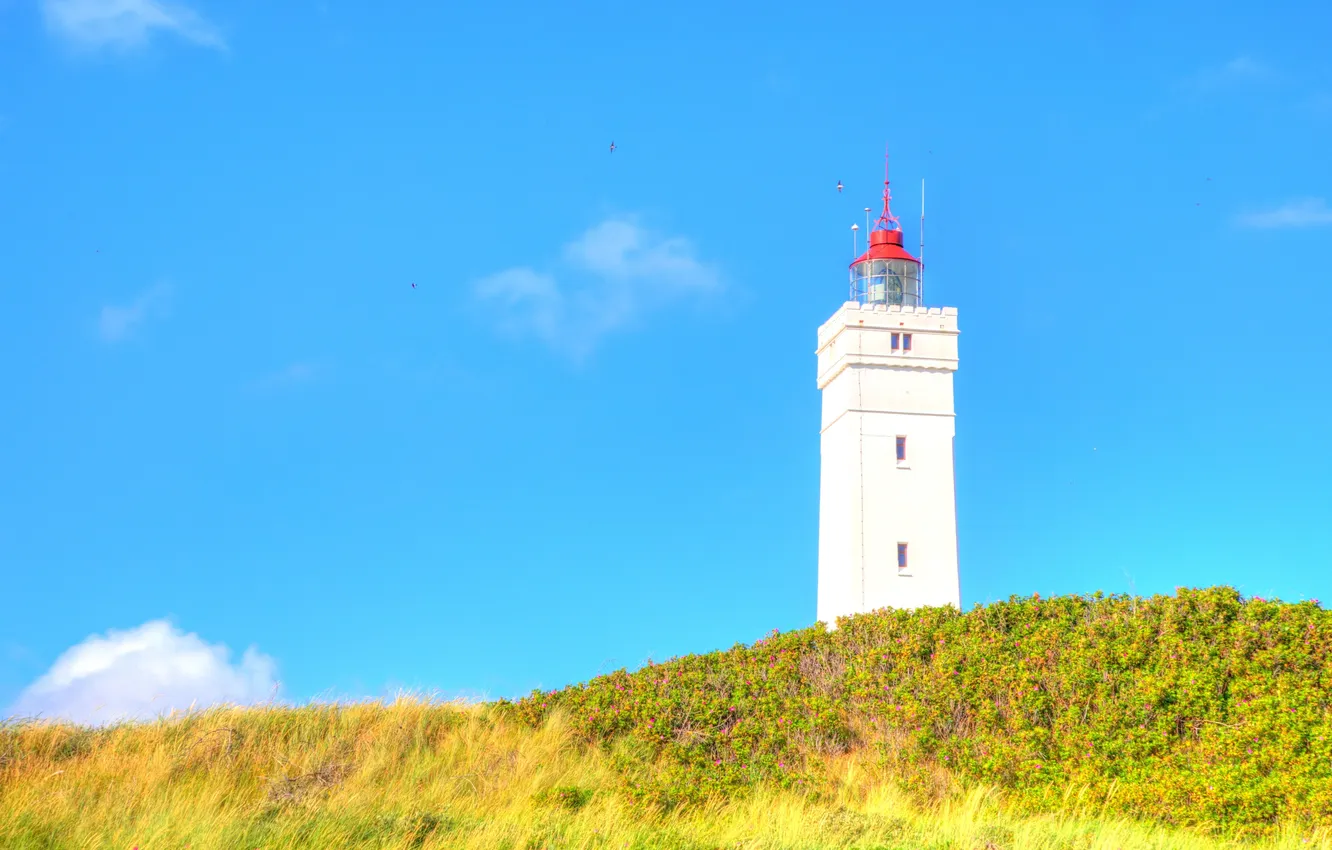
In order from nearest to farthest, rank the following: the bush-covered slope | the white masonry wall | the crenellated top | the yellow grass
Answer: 1. the yellow grass
2. the bush-covered slope
3. the white masonry wall
4. the crenellated top

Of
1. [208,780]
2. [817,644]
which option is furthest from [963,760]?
[208,780]

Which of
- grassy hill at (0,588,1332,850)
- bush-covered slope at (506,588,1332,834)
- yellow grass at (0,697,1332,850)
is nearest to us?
yellow grass at (0,697,1332,850)

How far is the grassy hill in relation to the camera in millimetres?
10086

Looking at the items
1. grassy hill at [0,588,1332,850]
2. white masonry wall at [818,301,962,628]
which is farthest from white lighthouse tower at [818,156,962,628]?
grassy hill at [0,588,1332,850]

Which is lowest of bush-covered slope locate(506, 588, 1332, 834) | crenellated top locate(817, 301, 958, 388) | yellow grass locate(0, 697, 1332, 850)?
yellow grass locate(0, 697, 1332, 850)

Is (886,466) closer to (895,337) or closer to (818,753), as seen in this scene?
(895,337)

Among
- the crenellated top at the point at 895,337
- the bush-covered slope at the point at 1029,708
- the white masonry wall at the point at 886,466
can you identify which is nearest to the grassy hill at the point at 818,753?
the bush-covered slope at the point at 1029,708

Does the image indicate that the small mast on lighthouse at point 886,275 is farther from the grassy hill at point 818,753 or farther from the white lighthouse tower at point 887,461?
the grassy hill at point 818,753

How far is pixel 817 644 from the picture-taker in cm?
1417

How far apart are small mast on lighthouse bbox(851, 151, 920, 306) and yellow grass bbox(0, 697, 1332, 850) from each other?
18.4 meters

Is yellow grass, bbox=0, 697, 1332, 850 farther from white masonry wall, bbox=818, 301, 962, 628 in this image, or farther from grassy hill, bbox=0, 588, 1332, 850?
white masonry wall, bbox=818, 301, 962, 628

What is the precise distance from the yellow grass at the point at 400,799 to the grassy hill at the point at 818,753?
37mm

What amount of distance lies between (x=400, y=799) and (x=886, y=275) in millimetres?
21650

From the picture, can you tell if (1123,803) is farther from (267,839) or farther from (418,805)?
(267,839)
